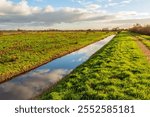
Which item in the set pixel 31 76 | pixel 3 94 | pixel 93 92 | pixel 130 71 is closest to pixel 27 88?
pixel 3 94

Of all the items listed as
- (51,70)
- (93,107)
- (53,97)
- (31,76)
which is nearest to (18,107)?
(53,97)

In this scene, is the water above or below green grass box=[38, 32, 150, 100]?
below

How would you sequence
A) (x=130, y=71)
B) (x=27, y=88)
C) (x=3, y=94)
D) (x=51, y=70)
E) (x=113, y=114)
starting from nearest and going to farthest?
(x=113, y=114)
(x=3, y=94)
(x=27, y=88)
(x=130, y=71)
(x=51, y=70)

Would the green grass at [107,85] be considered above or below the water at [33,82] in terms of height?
above

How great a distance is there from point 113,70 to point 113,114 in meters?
8.43

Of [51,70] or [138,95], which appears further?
[51,70]

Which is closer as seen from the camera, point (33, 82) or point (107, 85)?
point (107, 85)

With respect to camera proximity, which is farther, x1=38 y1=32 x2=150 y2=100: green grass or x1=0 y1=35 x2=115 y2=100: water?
x1=0 y1=35 x2=115 y2=100: water

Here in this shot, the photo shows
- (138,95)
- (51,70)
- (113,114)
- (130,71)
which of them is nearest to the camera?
(113,114)

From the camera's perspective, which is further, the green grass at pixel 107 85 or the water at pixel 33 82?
the water at pixel 33 82

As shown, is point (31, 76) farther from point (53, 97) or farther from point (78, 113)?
point (78, 113)

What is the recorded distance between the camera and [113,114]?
10172 millimetres

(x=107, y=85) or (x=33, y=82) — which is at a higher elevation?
(x=107, y=85)

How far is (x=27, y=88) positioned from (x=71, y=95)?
4299 millimetres
